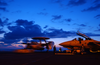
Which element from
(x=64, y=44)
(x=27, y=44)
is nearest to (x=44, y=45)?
(x=27, y=44)

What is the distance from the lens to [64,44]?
23094 mm

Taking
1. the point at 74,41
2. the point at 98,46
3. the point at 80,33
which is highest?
the point at 80,33

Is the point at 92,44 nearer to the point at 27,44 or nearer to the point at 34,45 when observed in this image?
the point at 34,45

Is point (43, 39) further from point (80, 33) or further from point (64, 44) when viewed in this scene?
point (64, 44)

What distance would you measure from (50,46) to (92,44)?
19.6m

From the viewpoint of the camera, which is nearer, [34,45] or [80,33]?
[80,33]

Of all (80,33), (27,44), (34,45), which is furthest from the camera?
(27,44)

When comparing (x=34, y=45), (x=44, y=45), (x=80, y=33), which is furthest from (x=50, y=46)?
(x=80, y=33)

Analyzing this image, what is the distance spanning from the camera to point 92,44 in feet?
78.1

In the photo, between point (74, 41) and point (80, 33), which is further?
point (80, 33)

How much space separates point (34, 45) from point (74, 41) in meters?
19.4

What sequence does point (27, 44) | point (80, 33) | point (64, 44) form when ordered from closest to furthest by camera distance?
point (64, 44) → point (80, 33) → point (27, 44)

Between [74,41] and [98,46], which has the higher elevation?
[74,41]

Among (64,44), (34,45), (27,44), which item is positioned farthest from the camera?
(27,44)
